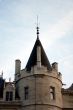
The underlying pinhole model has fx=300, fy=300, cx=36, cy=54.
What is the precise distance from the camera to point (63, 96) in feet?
110

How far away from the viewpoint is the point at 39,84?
31.5m

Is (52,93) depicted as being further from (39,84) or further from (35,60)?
(35,60)

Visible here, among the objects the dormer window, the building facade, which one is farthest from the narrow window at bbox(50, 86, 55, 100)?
the dormer window

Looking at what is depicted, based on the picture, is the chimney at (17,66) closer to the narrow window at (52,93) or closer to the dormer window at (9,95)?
the dormer window at (9,95)

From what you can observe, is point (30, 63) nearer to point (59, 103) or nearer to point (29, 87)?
point (29, 87)

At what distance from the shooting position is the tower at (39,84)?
31.1 metres

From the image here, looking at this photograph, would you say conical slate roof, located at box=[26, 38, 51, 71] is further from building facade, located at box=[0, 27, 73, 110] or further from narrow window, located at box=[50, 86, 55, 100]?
narrow window, located at box=[50, 86, 55, 100]

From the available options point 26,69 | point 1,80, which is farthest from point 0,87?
point 26,69

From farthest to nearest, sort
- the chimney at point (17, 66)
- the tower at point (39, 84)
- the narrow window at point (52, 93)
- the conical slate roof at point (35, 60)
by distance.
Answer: the chimney at point (17, 66)
the conical slate roof at point (35, 60)
the narrow window at point (52, 93)
the tower at point (39, 84)

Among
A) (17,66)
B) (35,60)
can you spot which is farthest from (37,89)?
(17,66)

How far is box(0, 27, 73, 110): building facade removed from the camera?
31214 mm

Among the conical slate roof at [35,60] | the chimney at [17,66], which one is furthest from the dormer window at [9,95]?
the conical slate roof at [35,60]

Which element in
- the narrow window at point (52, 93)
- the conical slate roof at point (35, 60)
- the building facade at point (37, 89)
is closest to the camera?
the building facade at point (37, 89)

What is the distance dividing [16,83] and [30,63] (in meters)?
2.78
